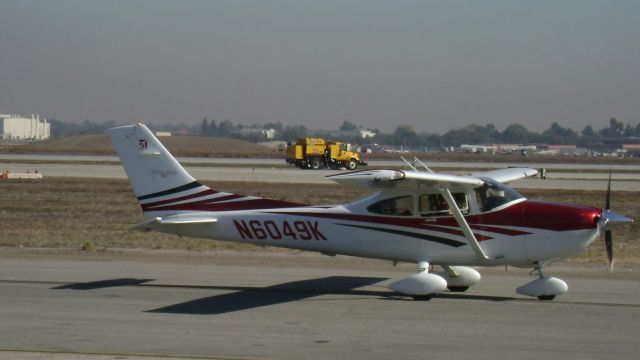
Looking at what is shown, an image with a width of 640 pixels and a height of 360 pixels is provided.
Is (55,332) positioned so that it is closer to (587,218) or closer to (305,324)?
(305,324)

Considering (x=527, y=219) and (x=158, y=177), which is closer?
(x=527, y=219)

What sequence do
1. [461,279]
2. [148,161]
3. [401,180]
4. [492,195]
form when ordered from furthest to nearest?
1. [148,161]
2. [461,279]
3. [492,195]
4. [401,180]

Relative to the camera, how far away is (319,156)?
213 feet

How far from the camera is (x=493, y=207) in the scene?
→ 532 inches

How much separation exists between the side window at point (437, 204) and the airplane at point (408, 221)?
0.01 metres

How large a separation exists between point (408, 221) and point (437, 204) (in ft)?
1.65

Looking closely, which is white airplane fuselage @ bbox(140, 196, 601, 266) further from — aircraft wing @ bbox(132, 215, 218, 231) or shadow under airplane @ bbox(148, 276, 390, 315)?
shadow under airplane @ bbox(148, 276, 390, 315)

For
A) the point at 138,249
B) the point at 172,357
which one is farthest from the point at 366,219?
the point at 138,249

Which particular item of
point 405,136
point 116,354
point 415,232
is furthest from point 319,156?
point 405,136

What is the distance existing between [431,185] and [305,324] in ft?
9.46

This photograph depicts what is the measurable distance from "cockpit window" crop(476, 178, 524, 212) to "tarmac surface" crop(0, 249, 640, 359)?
139 cm

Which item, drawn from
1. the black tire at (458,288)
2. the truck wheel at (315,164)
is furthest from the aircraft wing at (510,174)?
the truck wheel at (315,164)

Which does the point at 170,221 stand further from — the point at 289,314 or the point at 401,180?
the point at 401,180

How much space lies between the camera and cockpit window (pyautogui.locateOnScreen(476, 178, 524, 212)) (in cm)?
1353
